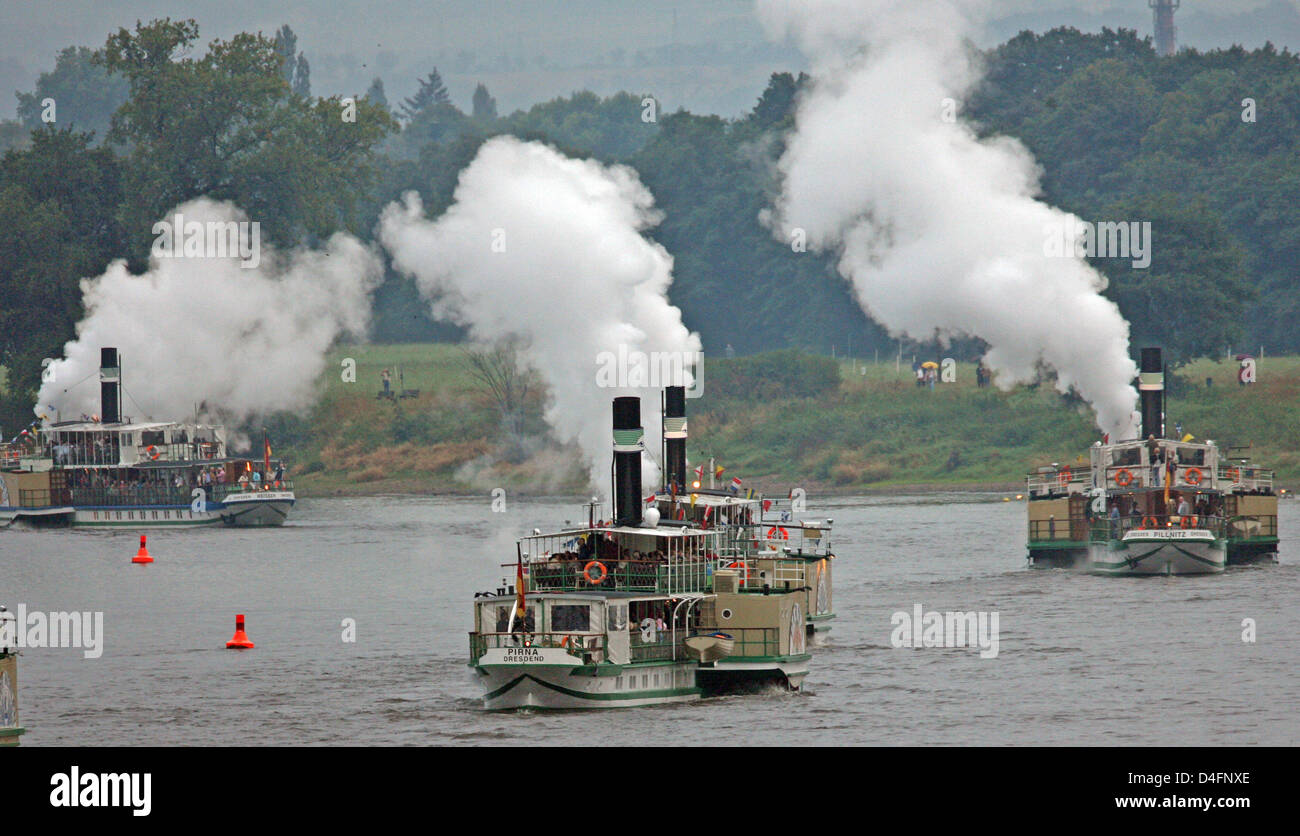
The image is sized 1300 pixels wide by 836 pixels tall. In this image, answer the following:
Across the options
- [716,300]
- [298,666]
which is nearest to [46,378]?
[716,300]

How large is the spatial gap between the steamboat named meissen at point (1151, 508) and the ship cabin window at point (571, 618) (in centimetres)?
4385

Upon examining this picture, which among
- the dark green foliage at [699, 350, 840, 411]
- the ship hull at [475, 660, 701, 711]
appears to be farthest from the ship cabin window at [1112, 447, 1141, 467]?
the dark green foliage at [699, 350, 840, 411]

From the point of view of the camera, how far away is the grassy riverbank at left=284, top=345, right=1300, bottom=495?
14638cm

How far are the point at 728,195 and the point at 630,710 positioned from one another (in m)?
138

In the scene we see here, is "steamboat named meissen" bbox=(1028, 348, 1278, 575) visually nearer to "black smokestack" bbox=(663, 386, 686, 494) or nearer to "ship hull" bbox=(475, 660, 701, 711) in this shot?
"black smokestack" bbox=(663, 386, 686, 494)

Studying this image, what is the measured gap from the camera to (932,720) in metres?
59.8

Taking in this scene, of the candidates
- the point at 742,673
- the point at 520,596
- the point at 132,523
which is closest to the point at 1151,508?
the point at 742,673

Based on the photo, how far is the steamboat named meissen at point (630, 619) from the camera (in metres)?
60.1

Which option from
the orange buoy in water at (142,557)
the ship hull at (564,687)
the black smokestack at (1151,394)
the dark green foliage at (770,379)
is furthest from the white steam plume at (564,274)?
the dark green foliage at (770,379)

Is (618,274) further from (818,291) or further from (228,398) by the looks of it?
(818,291)

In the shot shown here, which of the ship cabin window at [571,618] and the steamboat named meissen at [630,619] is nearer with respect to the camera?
the steamboat named meissen at [630,619]

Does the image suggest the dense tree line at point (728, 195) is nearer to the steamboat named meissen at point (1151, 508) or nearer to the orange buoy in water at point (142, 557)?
the steamboat named meissen at point (1151, 508)

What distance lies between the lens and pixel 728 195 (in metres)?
195

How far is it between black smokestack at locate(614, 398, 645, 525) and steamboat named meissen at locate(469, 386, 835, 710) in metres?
0.03
